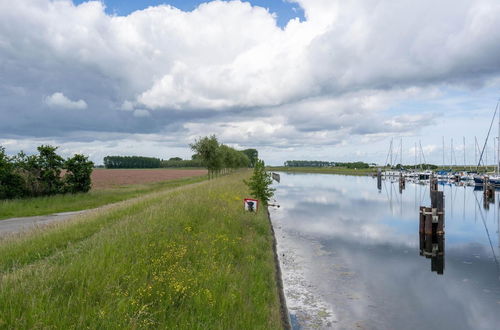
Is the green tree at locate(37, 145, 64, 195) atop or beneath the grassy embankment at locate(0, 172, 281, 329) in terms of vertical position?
atop

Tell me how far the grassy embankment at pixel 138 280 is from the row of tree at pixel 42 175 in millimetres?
17506

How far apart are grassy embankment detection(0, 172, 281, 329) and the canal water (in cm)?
240

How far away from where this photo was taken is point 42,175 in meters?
29.0

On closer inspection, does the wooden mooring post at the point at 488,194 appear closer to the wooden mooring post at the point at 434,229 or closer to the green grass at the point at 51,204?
the wooden mooring post at the point at 434,229

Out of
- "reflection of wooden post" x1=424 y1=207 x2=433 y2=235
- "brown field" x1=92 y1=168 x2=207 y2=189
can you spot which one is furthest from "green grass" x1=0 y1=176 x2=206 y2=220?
"reflection of wooden post" x1=424 y1=207 x2=433 y2=235

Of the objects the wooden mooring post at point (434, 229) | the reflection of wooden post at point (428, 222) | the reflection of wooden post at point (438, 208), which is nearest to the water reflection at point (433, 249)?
the wooden mooring post at point (434, 229)

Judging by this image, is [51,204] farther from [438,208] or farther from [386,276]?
[438,208]

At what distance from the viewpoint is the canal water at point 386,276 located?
1102 centimetres

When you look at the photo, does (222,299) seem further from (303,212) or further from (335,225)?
(303,212)

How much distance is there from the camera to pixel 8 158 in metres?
27.6

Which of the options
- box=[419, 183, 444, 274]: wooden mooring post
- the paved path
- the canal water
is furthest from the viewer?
box=[419, 183, 444, 274]: wooden mooring post

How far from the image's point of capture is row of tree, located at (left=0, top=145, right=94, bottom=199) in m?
26.7

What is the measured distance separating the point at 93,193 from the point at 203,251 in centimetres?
2614

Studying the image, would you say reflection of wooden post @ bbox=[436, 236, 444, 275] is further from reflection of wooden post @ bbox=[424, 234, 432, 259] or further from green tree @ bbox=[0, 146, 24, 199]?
green tree @ bbox=[0, 146, 24, 199]
